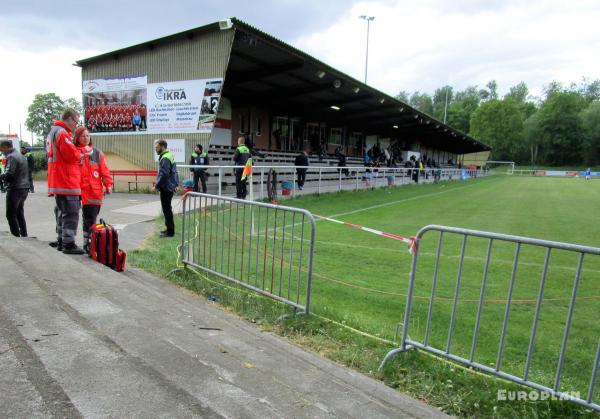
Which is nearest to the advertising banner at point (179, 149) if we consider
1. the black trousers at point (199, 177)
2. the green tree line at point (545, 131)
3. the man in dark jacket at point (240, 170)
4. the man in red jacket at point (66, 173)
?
the black trousers at point (199, 177)

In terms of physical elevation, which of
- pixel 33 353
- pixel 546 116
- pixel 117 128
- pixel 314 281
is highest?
pixel 546 116

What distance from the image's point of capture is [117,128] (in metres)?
18.8

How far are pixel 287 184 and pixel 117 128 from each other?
9549mm

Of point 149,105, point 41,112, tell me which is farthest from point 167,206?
point 41,112

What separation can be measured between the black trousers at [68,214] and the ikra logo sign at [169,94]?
12128mm

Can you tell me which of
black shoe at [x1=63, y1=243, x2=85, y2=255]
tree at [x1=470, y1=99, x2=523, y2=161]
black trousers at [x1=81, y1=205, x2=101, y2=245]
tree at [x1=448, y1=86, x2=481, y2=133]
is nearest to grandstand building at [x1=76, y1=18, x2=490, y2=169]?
black trousers at [x1=81, y1=205, x2=101, y2=245]

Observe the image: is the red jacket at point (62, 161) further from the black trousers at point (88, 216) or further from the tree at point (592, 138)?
the tree at point (592, 138)

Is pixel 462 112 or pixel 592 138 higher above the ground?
pixel 462 112

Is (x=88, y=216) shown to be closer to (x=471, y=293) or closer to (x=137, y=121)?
(x=471, y=293)

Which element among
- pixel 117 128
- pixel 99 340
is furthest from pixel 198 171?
pixel 99 340

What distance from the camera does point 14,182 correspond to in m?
6.69

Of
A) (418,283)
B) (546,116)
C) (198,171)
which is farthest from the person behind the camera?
(546,116)

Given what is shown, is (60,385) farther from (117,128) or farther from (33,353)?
(117,128)

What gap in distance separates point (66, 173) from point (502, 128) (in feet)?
328
